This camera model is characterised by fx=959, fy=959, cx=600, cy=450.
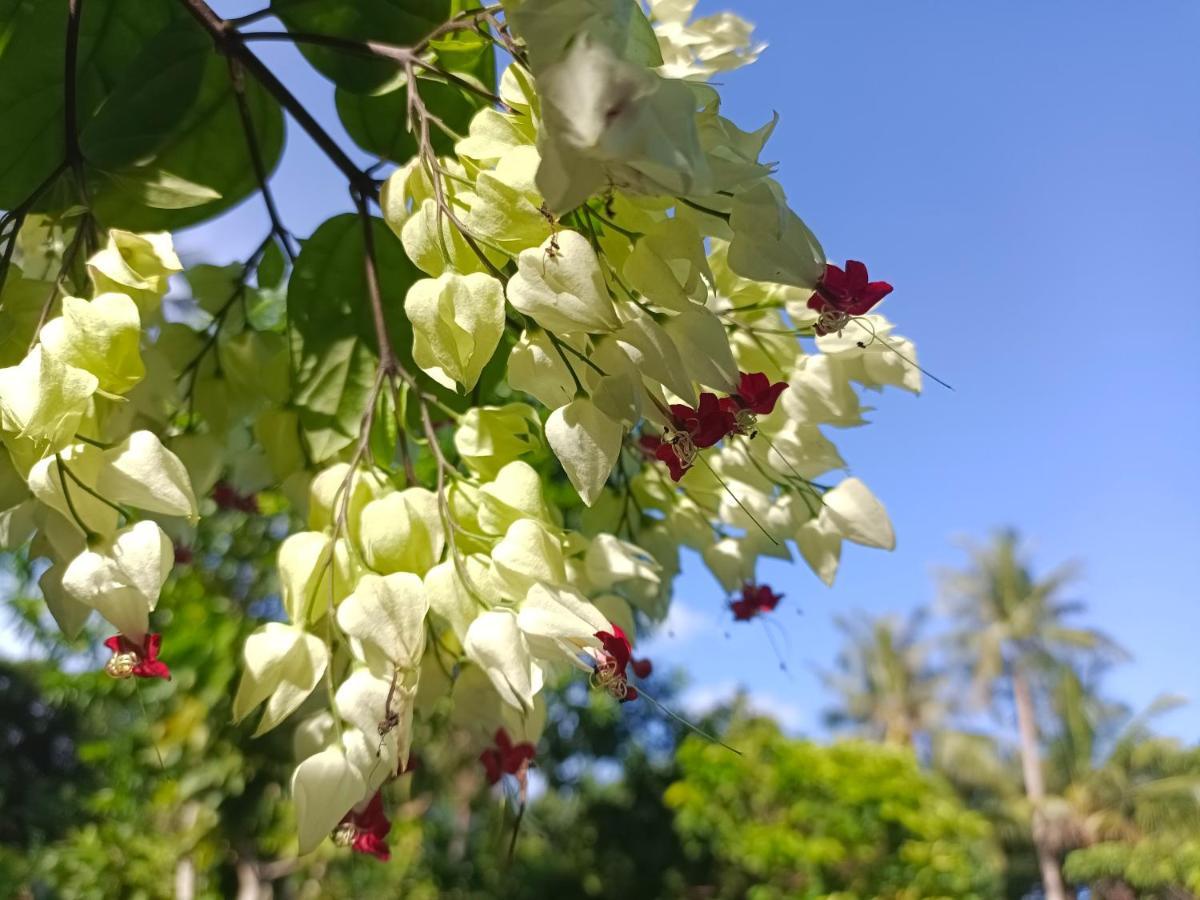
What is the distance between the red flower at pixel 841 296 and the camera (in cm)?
34

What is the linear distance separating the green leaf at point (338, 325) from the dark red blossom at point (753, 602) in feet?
0.84

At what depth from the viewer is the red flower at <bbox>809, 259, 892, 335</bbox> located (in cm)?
34

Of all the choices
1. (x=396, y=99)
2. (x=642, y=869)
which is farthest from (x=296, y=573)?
(x=642, y=869)

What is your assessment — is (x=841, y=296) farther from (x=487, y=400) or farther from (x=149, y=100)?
(x=149, y=100)

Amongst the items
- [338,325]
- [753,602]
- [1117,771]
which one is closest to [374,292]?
[338,325]

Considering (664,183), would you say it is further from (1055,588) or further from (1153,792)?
(1055,588)

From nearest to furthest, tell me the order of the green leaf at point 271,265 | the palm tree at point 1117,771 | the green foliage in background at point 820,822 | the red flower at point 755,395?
the red flower at point 755,395, the green leaf at point 271,265, the green foliage in background at point 820,822, the palm tree at point 1117,771

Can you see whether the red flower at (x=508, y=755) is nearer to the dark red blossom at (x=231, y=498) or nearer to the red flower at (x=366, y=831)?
the red flower at (x=366, y=831)

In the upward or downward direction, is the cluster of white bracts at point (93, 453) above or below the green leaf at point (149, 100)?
below

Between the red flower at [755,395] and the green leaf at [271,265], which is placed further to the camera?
the green leaf at [271,265]

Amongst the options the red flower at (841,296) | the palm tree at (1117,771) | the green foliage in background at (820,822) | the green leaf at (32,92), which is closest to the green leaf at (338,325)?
the green leaf at (32,92)

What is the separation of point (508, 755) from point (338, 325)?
239 mm

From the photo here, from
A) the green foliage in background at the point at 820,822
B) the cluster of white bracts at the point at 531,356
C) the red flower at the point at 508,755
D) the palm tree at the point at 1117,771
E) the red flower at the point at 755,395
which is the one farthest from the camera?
the palm tree at the point at 1117,771

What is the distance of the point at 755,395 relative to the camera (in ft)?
1.18
